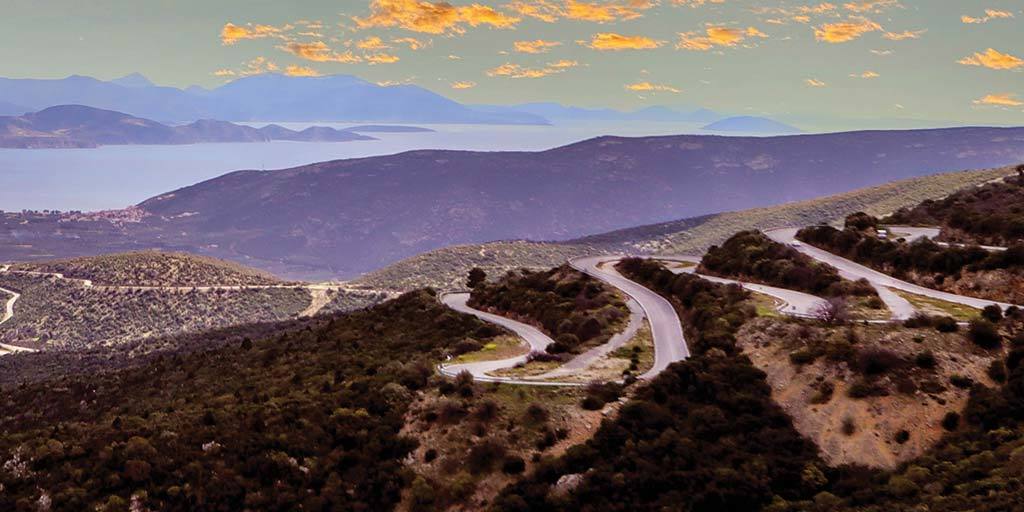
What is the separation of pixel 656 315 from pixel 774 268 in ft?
31.8

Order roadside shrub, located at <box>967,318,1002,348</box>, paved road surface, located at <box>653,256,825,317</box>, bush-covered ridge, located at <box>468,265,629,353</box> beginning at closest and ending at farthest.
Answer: roadside shrub, located at <box>967,318,1002,348</box> < paved road surface, located at <box>653,256,825,317</box> < bush-covered ridge, located at <box>468,265,629,353</box>

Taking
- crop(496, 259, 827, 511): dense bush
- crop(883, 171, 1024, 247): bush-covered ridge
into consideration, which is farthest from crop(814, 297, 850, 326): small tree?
crop(883, 171, 1024, 247): bush-covered ridge

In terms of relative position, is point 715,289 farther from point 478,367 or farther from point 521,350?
point 478,367

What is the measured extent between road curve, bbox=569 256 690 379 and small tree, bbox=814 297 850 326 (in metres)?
6.72

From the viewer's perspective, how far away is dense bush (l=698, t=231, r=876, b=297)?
4307 cm

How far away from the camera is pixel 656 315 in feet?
153

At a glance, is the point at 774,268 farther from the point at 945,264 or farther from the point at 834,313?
the point at 834,313

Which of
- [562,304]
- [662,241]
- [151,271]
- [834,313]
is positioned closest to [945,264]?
[834,313]

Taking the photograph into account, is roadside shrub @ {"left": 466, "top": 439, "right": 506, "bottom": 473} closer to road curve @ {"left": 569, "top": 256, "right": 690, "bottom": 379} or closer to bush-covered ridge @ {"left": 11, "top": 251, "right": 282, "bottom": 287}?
road curve @ {"left": 569, "top": 256, "right": 690, "bottom": 379}

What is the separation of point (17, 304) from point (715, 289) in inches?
4843

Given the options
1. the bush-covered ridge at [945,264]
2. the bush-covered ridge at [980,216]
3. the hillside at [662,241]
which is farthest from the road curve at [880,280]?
the hillside at [662,241]

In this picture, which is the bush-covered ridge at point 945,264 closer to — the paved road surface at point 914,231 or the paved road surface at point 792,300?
the paved road surface at point 914,231

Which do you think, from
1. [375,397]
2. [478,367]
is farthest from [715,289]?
[375,397]

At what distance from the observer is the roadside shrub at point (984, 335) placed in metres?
29.0
